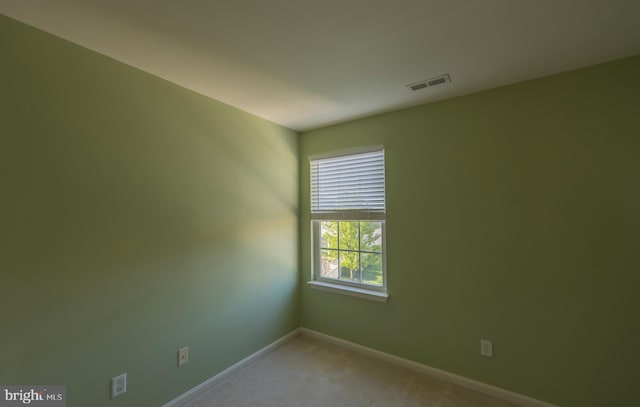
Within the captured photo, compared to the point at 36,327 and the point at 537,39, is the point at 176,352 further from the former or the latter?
the point at 537,39

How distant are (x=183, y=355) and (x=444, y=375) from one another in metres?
2.20

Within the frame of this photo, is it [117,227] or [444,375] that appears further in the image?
[444,375]

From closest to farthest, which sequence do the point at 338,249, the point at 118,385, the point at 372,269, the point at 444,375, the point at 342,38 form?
the point at 342,38
the point at 118,385
the point at 444,375
the point at 372,269
the point at 338,249

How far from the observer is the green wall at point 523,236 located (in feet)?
5.90

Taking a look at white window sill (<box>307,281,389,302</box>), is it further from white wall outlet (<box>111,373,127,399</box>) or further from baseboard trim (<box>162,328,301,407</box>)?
white wall outlet (<box>111,373,127,399</box>)

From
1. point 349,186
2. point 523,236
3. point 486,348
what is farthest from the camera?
point 349,186

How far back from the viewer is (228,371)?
2414mm

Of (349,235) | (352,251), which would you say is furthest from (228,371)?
(349,235)

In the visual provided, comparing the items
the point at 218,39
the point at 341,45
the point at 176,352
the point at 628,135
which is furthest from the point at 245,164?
the point at 628,135

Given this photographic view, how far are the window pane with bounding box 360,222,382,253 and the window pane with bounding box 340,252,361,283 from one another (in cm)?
16

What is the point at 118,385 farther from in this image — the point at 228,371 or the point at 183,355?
the point at 228,371

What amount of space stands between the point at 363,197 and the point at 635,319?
211cm

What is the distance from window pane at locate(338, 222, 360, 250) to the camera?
2988mm

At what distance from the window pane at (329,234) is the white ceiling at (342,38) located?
1.53m
